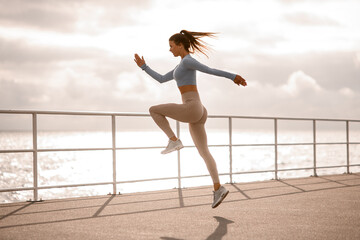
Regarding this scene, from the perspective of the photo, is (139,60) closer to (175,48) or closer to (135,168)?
(175,48)

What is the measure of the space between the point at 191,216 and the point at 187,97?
118 centimetres

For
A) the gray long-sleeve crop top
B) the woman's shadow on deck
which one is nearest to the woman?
the gray long-sleeve crop top

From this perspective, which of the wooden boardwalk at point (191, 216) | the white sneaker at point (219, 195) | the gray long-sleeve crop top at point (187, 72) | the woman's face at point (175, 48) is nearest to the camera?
the wooden boardwalk at point (191, 216)

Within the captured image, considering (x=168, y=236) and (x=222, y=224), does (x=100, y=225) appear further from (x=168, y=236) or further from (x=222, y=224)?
(x=222, y=224)

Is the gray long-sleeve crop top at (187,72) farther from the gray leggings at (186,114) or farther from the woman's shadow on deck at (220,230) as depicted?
the woman's shadow on deck at (220,230)

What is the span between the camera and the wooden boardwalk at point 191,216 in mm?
3484

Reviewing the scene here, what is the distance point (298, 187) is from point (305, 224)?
2979 millimetres

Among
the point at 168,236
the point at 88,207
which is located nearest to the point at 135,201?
the point at 88,207

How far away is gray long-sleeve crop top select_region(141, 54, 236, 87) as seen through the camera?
410 centimetres

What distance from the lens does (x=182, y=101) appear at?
14.3ft

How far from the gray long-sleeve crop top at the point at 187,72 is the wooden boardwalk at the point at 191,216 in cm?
135

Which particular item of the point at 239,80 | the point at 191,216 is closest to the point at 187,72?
the point at 239,80

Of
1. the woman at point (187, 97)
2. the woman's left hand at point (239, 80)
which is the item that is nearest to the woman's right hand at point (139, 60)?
the woman at point (187, 97)

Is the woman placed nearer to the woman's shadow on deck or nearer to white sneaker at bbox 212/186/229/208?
white sneaker at bbox 212/186/229/208
